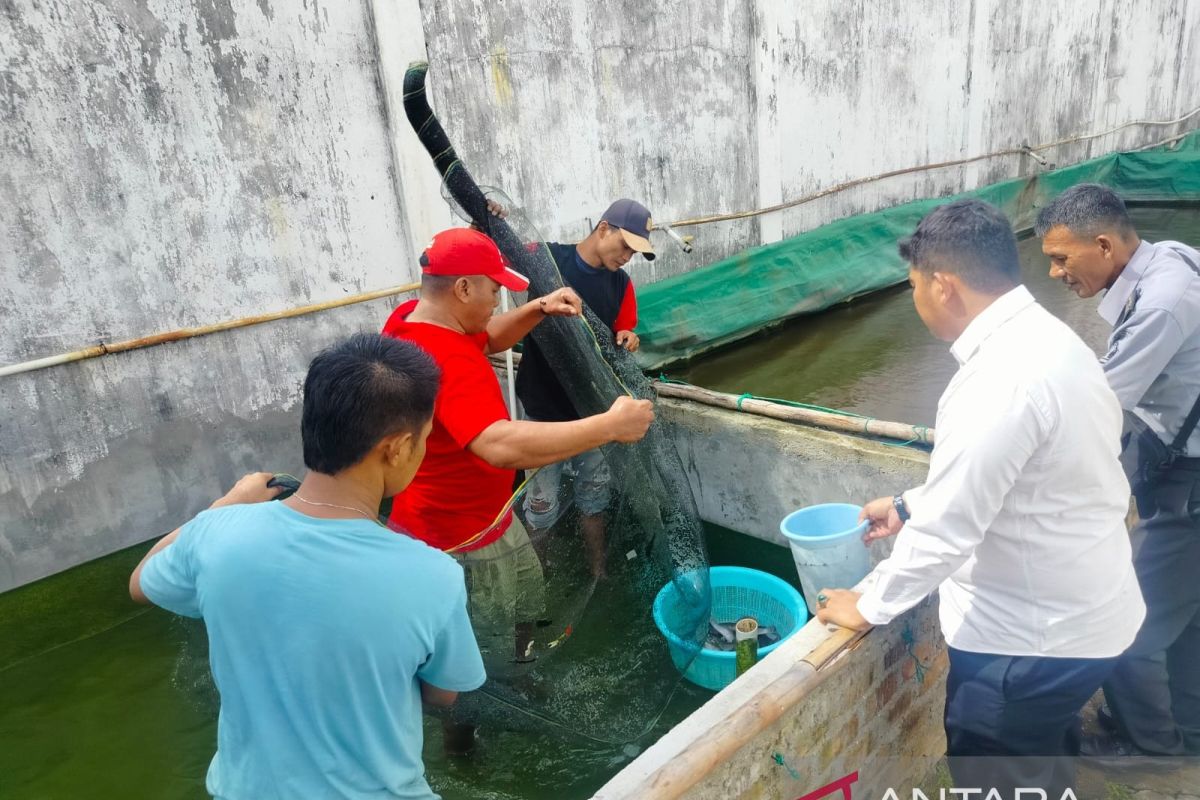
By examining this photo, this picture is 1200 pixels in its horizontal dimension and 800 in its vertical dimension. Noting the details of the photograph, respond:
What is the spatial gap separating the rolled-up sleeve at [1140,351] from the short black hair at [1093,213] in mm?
298

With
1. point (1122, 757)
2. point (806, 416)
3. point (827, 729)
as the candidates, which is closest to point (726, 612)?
point (806, 416)

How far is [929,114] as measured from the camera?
10.5 metres

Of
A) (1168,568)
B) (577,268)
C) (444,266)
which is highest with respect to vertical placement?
(444,266)

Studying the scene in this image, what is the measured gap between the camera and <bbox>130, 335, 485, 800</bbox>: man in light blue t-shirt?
134cm

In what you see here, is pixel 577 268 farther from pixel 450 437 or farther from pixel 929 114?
pixel 929 114

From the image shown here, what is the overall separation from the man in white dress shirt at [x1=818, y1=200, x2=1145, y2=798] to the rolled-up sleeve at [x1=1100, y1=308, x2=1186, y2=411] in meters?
0.70

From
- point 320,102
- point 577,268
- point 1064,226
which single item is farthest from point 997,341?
point 320,102

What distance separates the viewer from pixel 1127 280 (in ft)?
8.58

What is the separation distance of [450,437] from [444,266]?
56cm

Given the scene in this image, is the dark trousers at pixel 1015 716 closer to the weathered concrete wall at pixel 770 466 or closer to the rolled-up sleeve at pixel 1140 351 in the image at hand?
the rolled-up sleeve at pixel 1140 351

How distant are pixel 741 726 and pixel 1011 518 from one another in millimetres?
842

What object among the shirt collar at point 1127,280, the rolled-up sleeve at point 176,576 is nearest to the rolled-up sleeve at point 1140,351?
the shirt collar at point 1127,280

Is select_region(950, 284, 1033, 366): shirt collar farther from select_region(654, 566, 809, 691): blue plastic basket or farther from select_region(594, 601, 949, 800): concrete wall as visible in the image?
select_region(654, 566, 809, 691): blue plastic basket

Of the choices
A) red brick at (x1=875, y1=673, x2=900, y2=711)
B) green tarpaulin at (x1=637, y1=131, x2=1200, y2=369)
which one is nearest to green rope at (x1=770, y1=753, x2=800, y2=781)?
red brick at (x1=875, y1=673, x2=900, y2=711)
